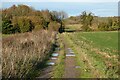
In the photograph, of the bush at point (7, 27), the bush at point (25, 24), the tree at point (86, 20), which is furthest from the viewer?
the tree at point (86, 20)

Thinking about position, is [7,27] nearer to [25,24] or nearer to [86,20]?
[25,24]

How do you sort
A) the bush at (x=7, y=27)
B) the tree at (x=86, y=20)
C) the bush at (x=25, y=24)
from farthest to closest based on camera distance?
1. the tree at (x=86, y=20)
2. the bush at (x=25, y=24)
3. the bush at (x=7, y=27)

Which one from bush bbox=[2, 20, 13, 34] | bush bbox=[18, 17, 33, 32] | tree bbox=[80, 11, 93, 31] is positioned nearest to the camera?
bush bbox=[2, 20, 13, 34]

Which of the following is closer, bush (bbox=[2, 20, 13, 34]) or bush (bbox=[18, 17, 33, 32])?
bush (bbox=[2, 20, 13, 34])

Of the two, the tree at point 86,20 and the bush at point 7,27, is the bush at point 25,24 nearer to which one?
the bush at point 7,27

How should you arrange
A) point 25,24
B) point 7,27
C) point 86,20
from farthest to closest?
point 86,20
point 25,24
point 7,27

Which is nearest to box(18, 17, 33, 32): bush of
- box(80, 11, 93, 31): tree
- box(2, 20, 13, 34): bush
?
box(2, 20, 13, 34): bush

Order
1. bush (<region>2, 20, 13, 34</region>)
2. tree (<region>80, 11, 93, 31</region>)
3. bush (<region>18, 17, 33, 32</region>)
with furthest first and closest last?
tree (<region>80, 11, 93, 31</region>), bush (<region>18, 17, 33, 32</region>), bush (<region>2, 20, 13, 34</region>)

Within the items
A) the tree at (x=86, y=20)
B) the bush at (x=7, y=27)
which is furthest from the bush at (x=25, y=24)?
the tree at (x=86, y=20)

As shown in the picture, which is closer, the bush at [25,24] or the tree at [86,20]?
the bush at [25,24]

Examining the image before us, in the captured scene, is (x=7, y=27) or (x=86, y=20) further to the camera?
(x=86, y=20)

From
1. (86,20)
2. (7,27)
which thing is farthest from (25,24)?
(86,20)

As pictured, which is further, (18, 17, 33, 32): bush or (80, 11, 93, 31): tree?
(80, 11, 93, 31): tree

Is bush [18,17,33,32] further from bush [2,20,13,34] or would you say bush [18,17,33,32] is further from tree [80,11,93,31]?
tree [80,11,93,31]
